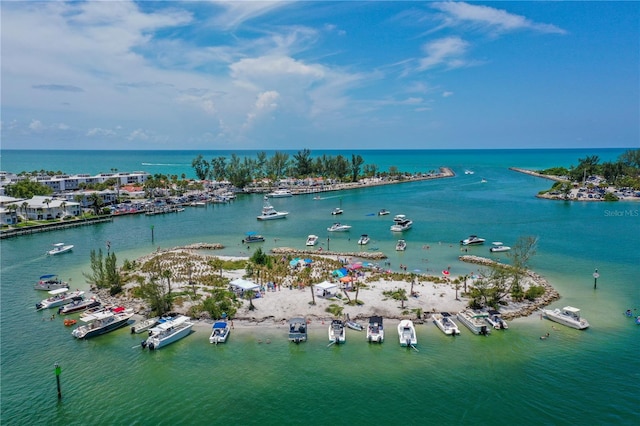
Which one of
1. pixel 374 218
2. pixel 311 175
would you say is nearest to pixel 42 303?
pixel 374 218

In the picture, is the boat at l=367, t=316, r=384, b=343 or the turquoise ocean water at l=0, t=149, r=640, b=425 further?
the boat at l=367, t=316, r=384, b=343

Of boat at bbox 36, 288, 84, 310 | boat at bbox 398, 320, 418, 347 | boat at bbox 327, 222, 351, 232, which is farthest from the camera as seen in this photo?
boat at bbox 327, 222, 351, 232

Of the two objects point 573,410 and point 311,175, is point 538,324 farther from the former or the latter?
point 311,175

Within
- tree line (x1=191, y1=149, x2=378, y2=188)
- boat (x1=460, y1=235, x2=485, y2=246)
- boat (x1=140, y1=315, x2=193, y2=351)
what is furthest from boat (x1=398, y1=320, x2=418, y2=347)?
tree line (x1=191, y1=149, x2=378, y2=188)

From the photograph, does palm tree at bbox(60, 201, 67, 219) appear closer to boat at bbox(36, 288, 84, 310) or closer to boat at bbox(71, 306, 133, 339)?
boat at bbox(36, 288, 84, 310)

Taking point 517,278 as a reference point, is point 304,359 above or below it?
below

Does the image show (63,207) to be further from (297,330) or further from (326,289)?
(297,330)

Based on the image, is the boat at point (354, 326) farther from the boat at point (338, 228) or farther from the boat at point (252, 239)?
the boat at point (338, 228)
